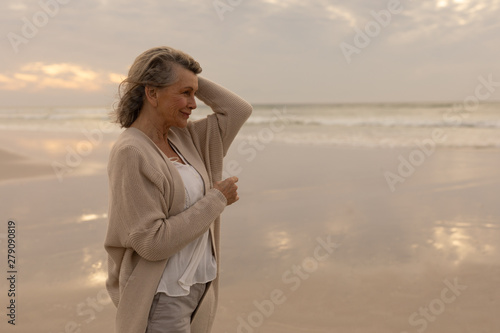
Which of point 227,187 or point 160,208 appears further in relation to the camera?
point 227,187

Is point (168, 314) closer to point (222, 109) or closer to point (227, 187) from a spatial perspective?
point (227, 187)

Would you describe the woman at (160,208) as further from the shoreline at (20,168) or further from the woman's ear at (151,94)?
the shoreline at (20,168)

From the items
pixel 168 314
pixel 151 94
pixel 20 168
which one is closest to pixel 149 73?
pixel 151 94

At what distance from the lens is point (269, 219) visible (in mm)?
6020

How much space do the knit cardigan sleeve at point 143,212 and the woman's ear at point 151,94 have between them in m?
0.23

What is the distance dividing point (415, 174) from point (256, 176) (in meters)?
3.06

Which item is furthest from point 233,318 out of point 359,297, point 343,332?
point 359,297

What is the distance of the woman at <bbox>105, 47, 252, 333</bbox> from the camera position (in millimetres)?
1544

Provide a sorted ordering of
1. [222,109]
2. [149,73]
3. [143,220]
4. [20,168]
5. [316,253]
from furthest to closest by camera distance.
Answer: [20,168], [316,253], [222,109], [149,73], [143,220]

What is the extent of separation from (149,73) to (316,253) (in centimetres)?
362

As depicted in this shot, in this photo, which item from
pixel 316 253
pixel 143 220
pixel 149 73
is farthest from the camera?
pixel 316 253

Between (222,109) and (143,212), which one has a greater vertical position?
(222,109)

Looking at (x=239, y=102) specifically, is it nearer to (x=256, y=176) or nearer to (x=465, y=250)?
(x=465, y=250)

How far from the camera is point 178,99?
171 centimetres
